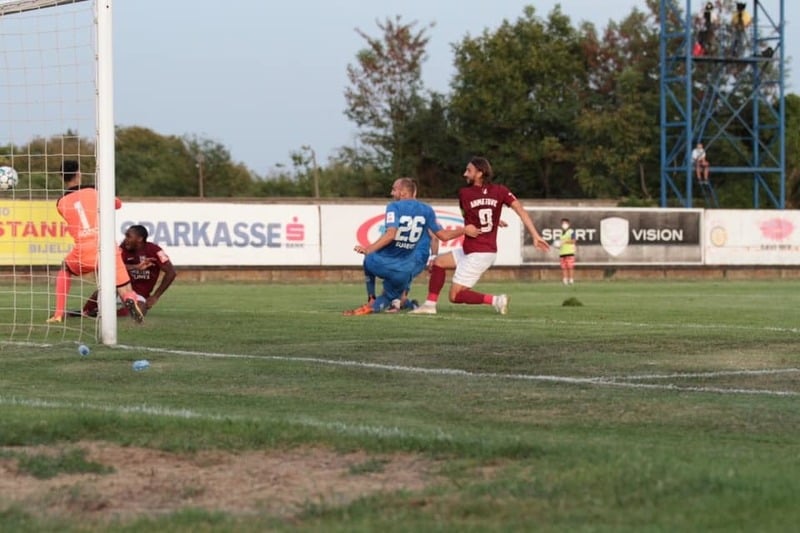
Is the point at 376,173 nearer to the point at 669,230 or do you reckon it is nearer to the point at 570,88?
the point at 570,88

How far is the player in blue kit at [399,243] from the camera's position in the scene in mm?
18250

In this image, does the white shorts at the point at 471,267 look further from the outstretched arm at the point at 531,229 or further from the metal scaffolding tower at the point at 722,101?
the metal scaffolding tower at the point at 722,101

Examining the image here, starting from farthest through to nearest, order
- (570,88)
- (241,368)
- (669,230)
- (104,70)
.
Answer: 1. (570,88)
2. (669,230)
3. (104,70)
4. (241,368)

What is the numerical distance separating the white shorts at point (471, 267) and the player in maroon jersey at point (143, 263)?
10.9ft

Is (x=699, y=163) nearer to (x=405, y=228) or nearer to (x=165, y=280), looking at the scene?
(x=405, y=228)

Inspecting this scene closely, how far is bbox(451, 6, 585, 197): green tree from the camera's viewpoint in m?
67.4

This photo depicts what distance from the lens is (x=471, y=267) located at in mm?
17250

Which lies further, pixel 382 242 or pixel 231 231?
pixel 231 231

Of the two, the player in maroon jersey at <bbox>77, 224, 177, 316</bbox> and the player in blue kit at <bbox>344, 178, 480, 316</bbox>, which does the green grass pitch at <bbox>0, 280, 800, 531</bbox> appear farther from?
the player in blue kit at <bbox>344, 178, 480, 316</bbox>

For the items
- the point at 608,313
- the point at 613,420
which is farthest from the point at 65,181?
the point at 613,420

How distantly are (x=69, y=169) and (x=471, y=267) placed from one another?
4.78 m

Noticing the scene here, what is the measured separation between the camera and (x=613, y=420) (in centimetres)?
764

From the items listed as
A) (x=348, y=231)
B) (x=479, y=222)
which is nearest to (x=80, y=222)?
(x=479, y=222)

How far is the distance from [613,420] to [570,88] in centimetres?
6324
